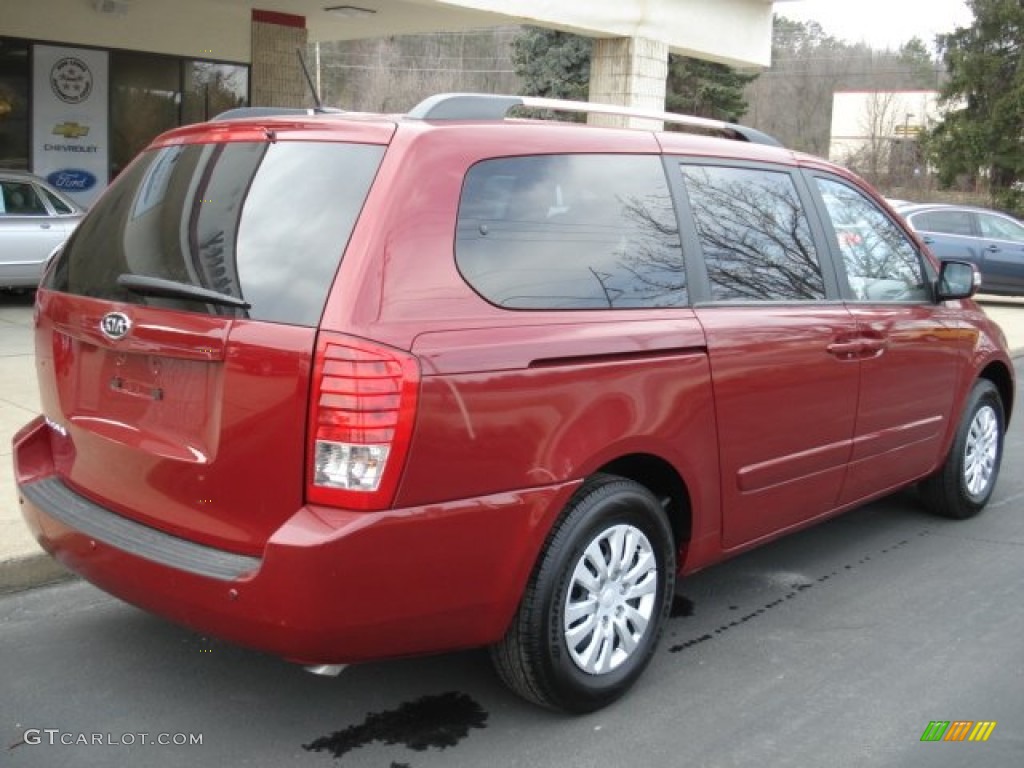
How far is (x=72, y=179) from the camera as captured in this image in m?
14.6

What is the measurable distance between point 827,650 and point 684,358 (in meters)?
1.33

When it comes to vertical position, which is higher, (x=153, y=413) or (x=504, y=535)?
(x=153, y=413)

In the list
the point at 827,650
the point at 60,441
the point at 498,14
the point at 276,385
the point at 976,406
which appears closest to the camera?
the point at 276,385

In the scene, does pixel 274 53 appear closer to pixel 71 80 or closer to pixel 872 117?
pixel 71 80

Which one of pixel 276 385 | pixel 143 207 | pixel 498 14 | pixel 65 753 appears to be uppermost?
pixel 498 14

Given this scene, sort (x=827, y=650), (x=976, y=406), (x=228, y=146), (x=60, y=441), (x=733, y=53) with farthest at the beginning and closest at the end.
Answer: (x=733, y=53) → (x=976, y=406) → (x=827, y=650) → (x=60, y=441) → (x=228, y=146)

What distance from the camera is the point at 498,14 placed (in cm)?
Result: 1218

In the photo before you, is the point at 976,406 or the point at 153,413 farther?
the point at 976,406

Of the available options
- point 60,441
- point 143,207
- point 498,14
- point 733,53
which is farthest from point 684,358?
point 733,53

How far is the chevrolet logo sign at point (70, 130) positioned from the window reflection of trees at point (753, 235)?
12.5 m

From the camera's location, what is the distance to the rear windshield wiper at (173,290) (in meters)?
3.00

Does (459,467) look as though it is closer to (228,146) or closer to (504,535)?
(504,535)

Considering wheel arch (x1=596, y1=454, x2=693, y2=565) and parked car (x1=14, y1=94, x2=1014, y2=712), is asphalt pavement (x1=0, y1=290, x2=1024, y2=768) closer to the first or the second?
parked car (x1=14, y1=94, x2=1014, y2=712)

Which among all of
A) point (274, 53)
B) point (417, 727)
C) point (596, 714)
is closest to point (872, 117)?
point (274, 53)
